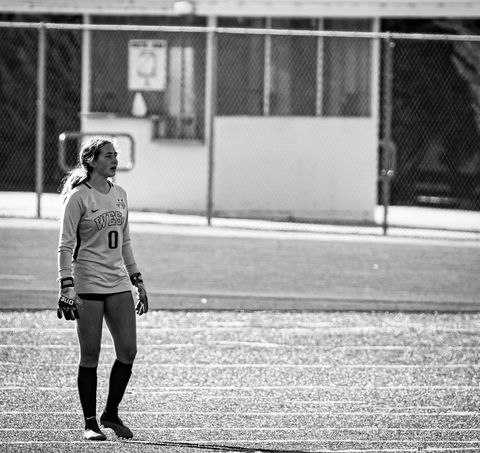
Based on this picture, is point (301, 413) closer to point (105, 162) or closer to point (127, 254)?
point (127, 254)

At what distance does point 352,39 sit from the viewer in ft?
67.9

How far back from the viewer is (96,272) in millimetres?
7258

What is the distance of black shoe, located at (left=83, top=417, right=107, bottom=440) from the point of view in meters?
7.10

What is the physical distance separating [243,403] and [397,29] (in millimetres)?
15617

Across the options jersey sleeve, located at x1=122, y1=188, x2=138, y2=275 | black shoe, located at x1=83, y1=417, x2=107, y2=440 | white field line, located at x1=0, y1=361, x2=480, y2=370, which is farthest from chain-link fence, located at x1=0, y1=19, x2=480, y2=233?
black shoe, located at x1=83, y1=417, x2=107, y2=440

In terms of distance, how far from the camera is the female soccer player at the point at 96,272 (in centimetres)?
722

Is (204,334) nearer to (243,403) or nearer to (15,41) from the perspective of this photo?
(243,403)

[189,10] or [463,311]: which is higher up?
[189,10]

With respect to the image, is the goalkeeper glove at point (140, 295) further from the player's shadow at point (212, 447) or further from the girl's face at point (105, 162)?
the player's shadow at point (212, 447)

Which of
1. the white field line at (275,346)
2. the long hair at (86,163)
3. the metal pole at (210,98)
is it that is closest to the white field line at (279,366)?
the white field line at (275,346)

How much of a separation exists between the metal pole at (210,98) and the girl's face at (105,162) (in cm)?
1090

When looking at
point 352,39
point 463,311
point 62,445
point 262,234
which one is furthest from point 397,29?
point 62,445

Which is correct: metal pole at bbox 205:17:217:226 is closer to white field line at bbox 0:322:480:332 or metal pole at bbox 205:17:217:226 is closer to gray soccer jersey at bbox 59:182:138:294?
white field line at bbox 0:322:480:332

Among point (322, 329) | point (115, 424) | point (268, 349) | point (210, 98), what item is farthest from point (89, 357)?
point (210, 98)
